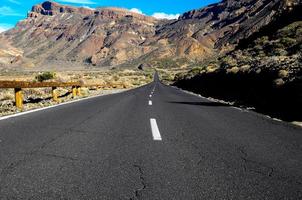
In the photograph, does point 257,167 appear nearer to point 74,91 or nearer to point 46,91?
point 74,91

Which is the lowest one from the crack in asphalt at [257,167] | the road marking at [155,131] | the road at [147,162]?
the road marking at [155,131]

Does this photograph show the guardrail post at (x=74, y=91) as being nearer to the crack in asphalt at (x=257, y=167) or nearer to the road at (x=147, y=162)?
the road at (x=147, y=162)

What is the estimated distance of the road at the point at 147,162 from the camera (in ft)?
13.8

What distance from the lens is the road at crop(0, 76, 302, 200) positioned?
4219 mm

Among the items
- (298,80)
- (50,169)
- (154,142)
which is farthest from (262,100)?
(50,169)

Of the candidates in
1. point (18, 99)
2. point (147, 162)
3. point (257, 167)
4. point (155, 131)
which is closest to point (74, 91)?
point (18, 99)

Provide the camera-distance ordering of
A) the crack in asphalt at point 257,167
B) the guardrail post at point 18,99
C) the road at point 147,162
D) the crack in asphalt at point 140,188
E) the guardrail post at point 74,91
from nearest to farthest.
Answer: the crack in asphalt at point 140,188, the road at point 147,162, the crack in asphalt at point 257,167, the guardrail post at point 18,99, the guardrail post at point 74,91

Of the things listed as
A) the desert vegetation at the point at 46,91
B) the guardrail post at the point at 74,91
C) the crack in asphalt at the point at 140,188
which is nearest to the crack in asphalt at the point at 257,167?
the crack in asphalt at the point at 140,188

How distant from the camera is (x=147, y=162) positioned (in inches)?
217

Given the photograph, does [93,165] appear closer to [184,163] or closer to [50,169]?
[50,169]

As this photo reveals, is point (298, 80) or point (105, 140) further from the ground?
point (298, 80)

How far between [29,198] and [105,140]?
3362 mm

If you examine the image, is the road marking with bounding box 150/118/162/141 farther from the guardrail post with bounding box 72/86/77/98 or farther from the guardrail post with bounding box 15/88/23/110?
the guardrail post with bounding box 72/86/77/98

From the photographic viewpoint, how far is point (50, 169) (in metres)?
4.99
